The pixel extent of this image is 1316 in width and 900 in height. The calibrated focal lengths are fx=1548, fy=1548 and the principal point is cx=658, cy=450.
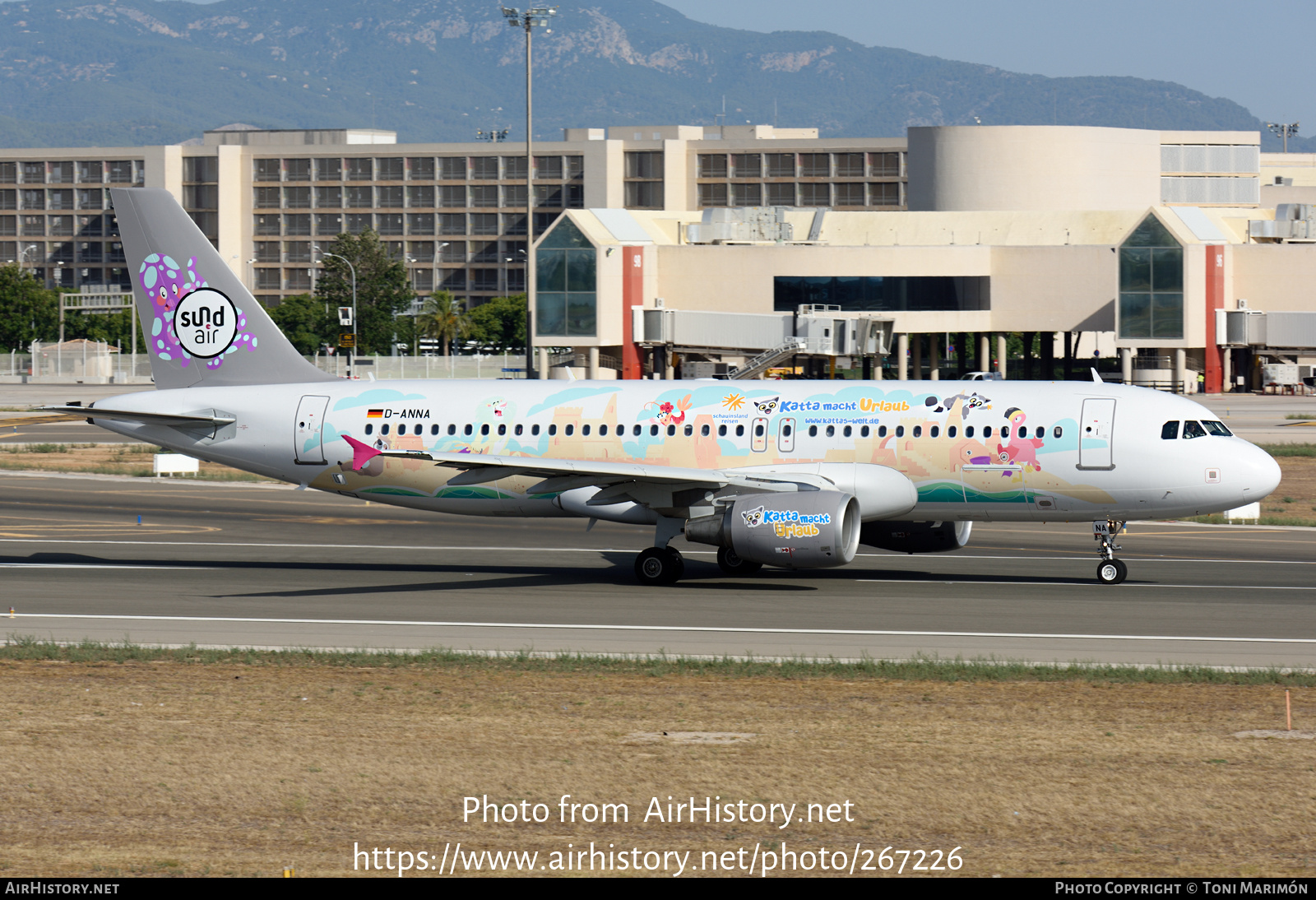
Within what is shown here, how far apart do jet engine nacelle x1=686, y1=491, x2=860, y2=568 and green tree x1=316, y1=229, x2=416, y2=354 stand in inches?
5912

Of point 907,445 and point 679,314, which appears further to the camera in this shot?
point 679,314

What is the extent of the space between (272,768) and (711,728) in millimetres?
5439

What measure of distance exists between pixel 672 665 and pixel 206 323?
18318 mm

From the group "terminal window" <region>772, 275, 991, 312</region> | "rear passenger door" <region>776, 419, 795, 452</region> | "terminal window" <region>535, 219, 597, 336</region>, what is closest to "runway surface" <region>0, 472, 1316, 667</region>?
"rear passenger door" <region>776, 419, 795, 452</region>

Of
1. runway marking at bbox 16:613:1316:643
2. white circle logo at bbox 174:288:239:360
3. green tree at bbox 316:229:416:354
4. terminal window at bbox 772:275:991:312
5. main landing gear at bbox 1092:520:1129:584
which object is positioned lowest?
runway marking at bbox 16:613:1316:643

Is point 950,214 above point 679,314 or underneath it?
above

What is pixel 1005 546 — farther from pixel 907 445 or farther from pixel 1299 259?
pixel 1299 259

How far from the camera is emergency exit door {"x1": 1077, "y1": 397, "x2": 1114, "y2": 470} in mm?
32500

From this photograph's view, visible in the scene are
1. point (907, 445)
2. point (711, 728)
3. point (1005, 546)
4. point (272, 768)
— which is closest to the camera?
point (272, 768)

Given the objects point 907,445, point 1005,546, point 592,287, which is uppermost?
point 592,287

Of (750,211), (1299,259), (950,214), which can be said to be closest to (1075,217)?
(950,214)

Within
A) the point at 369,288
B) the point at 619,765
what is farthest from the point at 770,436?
the point at 369,288

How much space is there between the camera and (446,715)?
66.6ft

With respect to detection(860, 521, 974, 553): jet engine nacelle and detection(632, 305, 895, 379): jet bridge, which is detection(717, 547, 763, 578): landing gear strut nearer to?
detection(860, 521, 974, 553): jet engine nacelle
